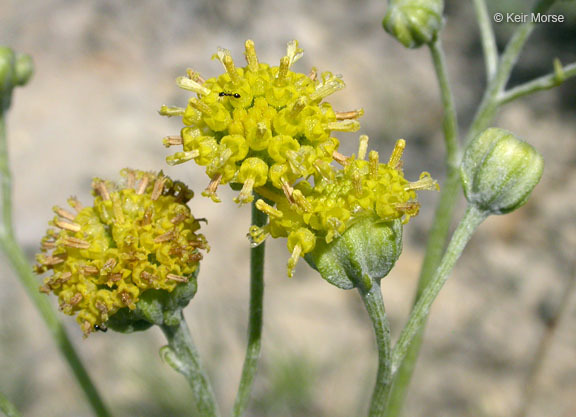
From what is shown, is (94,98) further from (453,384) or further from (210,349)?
(453,384)

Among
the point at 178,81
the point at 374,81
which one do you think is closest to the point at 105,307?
the point at 178,81

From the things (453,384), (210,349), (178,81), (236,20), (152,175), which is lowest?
(453,384)

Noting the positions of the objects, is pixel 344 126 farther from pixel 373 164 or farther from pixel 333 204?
pixel 333 204

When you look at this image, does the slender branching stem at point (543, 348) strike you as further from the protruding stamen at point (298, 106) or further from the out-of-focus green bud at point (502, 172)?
the protruding stamen at point (298, 106)

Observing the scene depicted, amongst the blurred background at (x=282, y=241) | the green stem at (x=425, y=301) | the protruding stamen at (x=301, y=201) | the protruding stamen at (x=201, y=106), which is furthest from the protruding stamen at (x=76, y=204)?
the blurred background at (x=282, y=241)

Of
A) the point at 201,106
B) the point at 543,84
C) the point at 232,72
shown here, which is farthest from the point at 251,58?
the point at 543,84

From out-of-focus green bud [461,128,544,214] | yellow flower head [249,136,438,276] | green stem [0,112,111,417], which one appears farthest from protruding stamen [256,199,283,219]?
green stem [0,112,111,417]

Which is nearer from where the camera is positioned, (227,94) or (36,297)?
(227,94)
